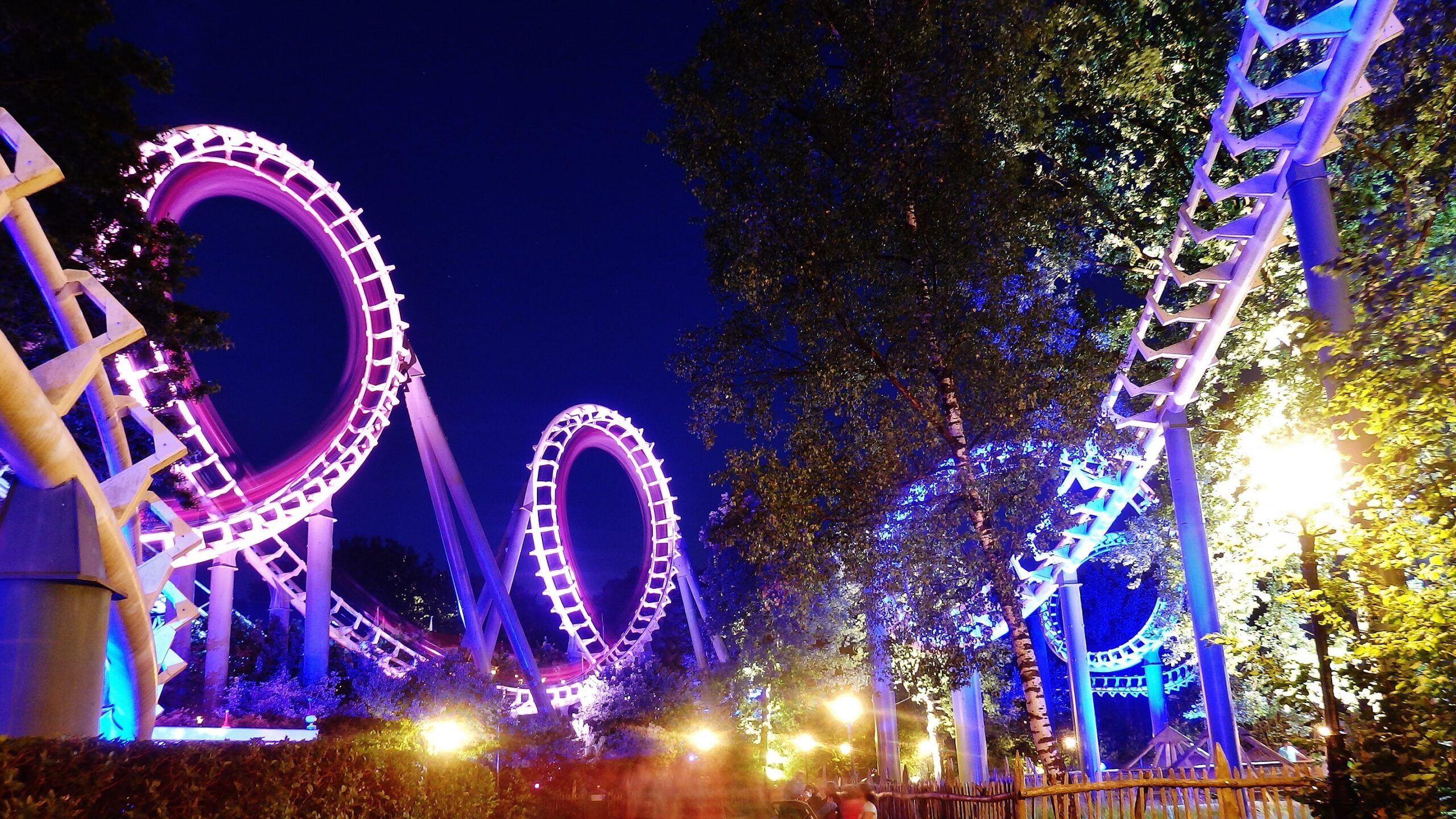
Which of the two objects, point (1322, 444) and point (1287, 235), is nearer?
point (1322, 444)

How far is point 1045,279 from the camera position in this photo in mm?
16891

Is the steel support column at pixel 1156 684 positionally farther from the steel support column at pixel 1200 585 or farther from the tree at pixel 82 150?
the tree at pixel 82 150

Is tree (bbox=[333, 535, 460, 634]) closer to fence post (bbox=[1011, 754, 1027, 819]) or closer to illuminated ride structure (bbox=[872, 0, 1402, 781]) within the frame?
illuminated ride structure (bbox=[872, 0, 1402, 781])

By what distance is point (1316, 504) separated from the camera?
7594mm

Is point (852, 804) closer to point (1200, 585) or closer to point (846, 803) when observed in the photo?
point (846, 803)

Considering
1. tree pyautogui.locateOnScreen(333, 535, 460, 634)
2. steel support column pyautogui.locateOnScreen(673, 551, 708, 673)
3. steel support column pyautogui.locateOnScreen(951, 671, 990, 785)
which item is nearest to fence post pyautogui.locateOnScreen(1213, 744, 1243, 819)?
steel support column pyautogui.locateOnScreen(951, 671, 990, 785)

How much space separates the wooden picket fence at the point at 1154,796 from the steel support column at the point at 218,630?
23543 millimetres

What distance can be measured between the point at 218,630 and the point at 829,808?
2211 cm

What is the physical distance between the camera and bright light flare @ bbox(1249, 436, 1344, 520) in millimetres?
7586

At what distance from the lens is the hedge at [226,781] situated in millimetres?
5984

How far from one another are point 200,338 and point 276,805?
853cm

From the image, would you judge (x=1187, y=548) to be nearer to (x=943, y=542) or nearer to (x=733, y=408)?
(x=943, y=542)

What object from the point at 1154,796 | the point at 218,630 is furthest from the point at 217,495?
the point at 1154,796

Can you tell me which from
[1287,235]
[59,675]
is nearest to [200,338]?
[59,675]
